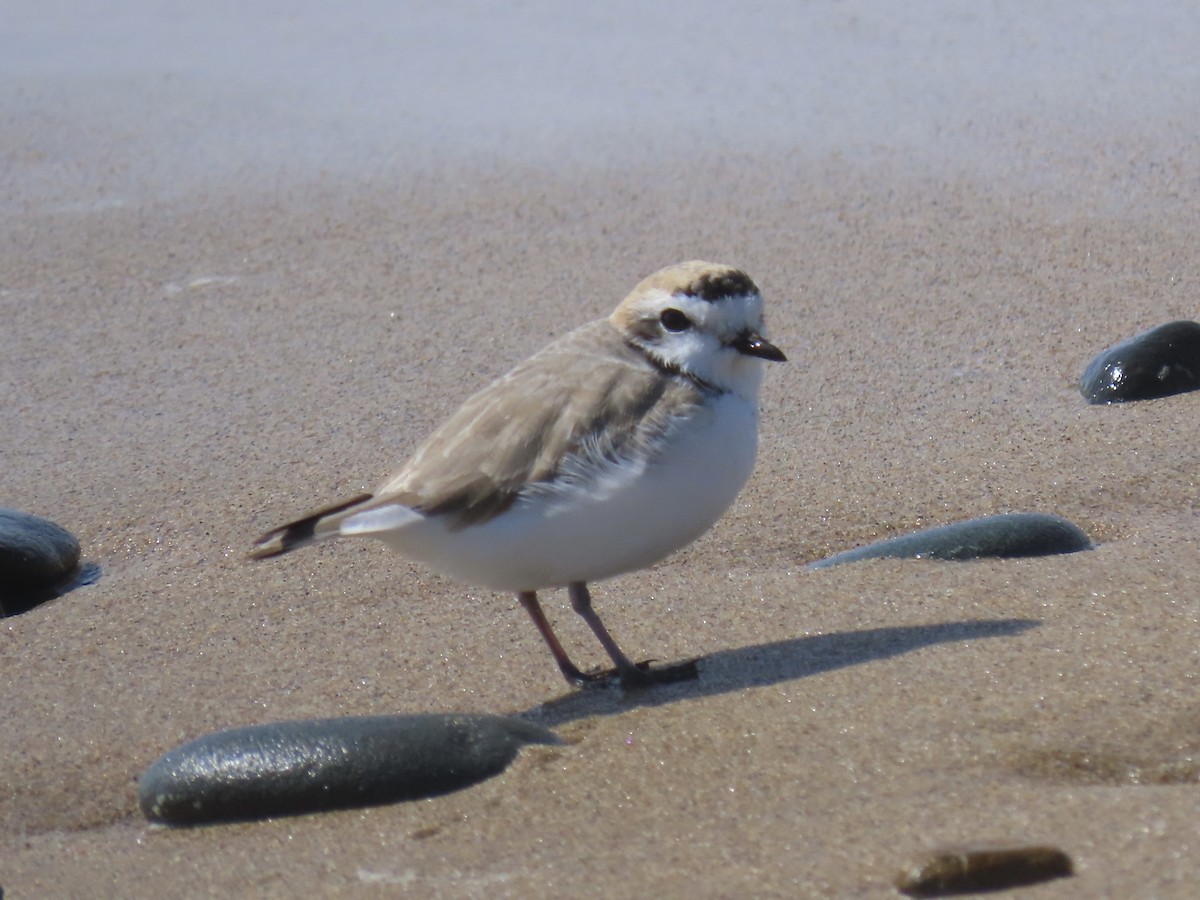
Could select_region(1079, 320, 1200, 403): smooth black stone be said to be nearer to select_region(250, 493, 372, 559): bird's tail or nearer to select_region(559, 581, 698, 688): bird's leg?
select_region(559, 581, 698, 688): bird's leg

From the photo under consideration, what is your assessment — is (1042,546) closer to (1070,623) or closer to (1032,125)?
(1070,623)

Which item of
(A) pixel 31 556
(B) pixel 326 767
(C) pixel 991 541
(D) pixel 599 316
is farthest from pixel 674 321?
(D) pixel 599 316

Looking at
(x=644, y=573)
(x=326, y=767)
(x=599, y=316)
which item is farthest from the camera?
(x=599, y=316)

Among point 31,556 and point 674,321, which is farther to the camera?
point 31,556

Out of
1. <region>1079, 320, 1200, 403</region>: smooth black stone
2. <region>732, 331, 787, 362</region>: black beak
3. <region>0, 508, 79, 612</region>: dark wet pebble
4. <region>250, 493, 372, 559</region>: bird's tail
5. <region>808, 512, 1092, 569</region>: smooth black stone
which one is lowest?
<region>0, 508, 79, 612</region>: dark wet pebble

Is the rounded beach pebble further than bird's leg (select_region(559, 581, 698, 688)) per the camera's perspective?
Yes

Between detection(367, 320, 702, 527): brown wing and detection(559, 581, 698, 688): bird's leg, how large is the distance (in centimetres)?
33

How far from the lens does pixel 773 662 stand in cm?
391

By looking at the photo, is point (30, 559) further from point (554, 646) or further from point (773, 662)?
point (773, 662)

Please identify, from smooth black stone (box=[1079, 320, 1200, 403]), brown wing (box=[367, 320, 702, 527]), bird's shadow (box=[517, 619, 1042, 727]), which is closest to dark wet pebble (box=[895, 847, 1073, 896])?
bird's shadow (box=[517, 619, 1042, 727])

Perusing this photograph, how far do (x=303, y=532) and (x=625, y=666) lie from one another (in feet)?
2.73

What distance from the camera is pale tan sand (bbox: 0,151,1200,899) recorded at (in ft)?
10.4

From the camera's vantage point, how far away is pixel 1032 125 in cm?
822

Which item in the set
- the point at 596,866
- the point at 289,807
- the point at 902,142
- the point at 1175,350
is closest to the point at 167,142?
the point at 902,142
